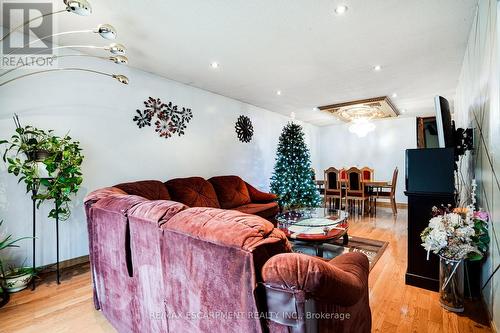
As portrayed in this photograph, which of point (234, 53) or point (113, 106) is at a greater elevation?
point (234, 53)

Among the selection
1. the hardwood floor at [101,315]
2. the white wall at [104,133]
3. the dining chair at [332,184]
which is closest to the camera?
the hardwood floor at [101,315]

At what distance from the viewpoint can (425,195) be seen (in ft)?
7.39

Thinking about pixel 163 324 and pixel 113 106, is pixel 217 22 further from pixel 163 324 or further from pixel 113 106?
pixel 163 324

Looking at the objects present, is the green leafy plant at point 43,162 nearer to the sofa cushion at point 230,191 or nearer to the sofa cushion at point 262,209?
the sofa cushion at point 230,191

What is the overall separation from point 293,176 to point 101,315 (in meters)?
3.67

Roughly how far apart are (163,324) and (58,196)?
1882 millimetres

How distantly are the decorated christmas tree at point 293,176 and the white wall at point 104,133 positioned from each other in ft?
3.36

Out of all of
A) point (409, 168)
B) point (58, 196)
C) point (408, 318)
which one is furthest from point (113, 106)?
point (408, 318)

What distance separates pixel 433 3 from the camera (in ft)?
6.50

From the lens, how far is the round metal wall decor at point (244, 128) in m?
5.00

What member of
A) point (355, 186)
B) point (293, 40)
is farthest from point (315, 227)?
point (355, 186)

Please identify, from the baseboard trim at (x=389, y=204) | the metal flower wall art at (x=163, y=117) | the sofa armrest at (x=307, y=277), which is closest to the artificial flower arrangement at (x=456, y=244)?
the sofa armrest at (x=307, y=277)

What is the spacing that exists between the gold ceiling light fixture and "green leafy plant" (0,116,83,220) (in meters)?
4.83

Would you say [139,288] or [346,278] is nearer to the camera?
[346,278]
